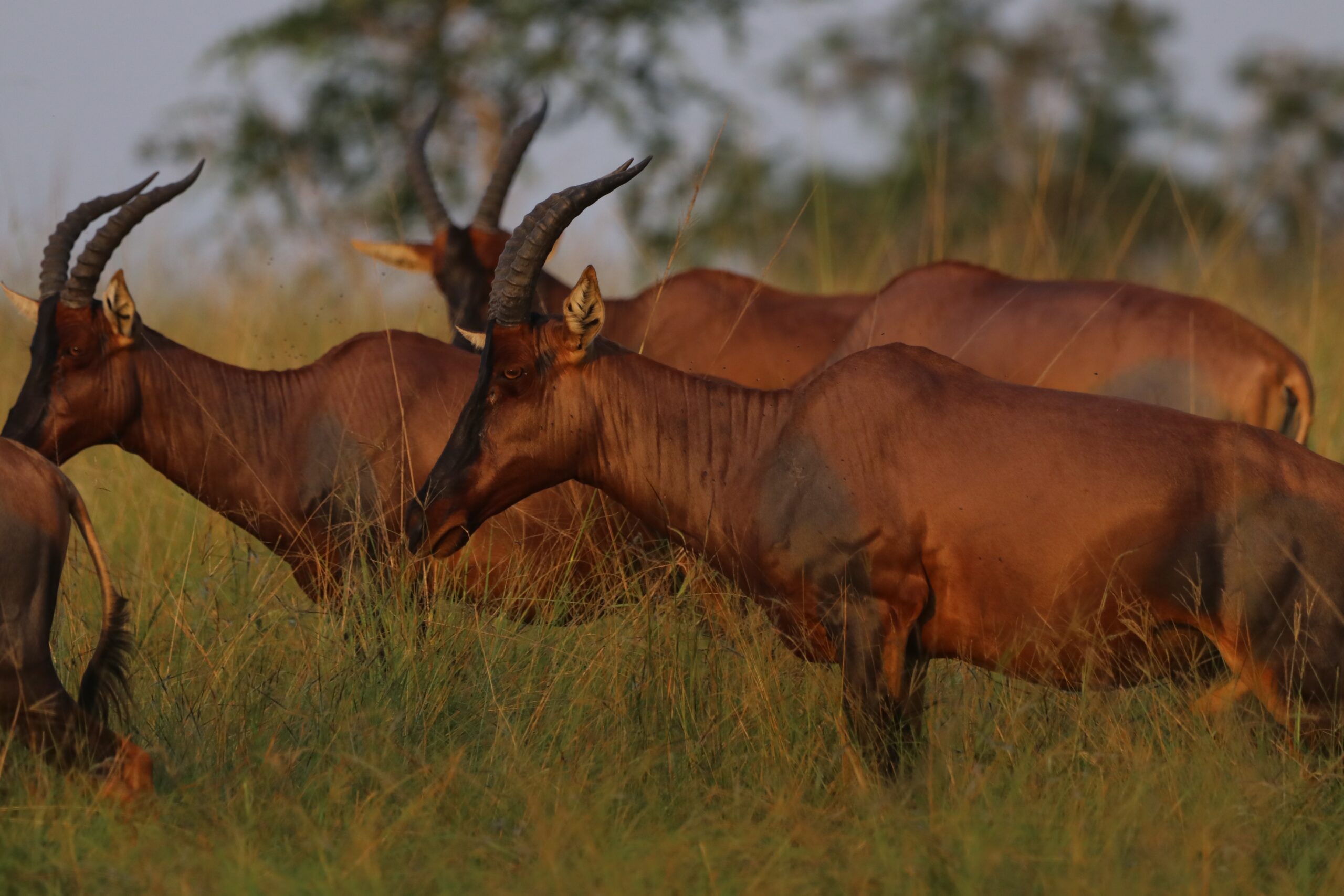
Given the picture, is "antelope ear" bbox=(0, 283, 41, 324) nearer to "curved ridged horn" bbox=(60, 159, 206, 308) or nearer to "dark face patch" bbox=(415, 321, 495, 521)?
"curved ridged horn" bbox=(60, 159, 206, 308)

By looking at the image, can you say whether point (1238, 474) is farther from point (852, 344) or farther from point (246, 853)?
point (852, 344)

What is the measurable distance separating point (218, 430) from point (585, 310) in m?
2.10

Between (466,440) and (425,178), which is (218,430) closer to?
(466,440)

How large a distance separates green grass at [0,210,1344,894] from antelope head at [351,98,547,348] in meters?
3.61

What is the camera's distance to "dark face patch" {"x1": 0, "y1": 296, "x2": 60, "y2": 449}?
21.6 ft

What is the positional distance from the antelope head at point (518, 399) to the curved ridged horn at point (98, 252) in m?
2.07

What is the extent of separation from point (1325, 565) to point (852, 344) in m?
3.84

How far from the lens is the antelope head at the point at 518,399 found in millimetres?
5547

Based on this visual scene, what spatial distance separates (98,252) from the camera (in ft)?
22.3

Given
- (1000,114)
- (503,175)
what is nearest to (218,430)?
(503,175)

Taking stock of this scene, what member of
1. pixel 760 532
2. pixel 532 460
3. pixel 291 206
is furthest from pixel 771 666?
pixel 291 206

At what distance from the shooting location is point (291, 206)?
17.6 meters

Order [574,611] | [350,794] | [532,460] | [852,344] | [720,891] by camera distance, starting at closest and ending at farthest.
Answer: [720,891]
[350,794]
[532,460]
[574,611]
[852,344]

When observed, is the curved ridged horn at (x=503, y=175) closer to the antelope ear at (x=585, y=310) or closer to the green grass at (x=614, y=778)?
the green grass at (x=614, y=778)
